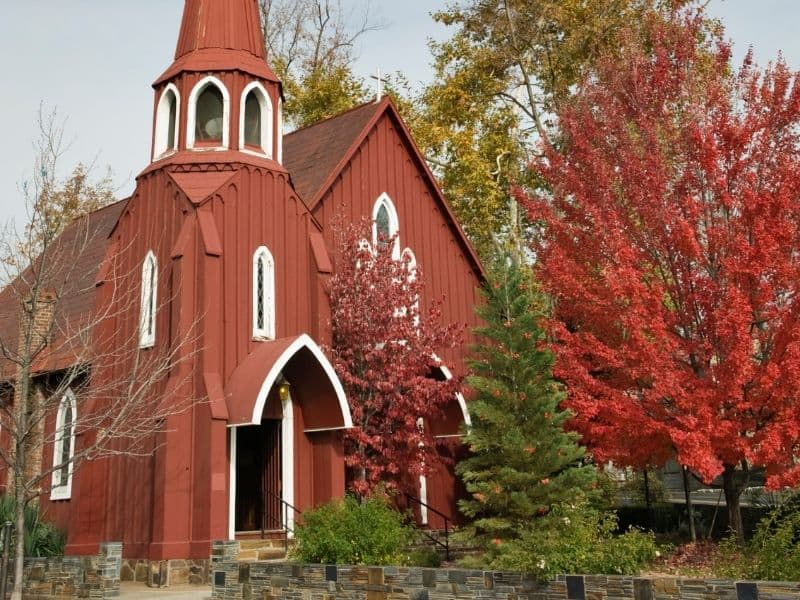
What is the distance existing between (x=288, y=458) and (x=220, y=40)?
876 centimetres

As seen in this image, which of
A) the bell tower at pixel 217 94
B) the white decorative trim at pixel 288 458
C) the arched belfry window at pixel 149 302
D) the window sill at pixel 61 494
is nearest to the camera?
the white decorative trim at pixel 288 458

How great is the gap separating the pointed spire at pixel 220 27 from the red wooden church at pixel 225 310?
0.10 ft

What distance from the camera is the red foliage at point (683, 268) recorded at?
12227mm

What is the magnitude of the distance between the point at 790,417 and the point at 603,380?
3.52 metres

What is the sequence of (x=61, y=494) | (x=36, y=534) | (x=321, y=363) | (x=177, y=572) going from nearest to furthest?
(x=177, y=572), (x=36, y=534), (x=321, y=363), (x=61, y=494)

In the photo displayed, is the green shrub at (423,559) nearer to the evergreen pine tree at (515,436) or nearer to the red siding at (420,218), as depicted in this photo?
the evergreen pine tree at (515,436)

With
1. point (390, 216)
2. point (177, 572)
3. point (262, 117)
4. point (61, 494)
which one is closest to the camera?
point (177, 572)

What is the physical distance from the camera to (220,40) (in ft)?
58.1

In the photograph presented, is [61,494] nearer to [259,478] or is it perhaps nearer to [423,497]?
[259,478]

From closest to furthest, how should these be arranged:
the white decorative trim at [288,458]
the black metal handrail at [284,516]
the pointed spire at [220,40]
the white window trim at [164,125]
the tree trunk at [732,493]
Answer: the tree trunk at [732,493] < the black metal handrail at [284,516] < the white decorative trim at [288,458] < the white window trim at [164,125] < the pointed spire at [220,40]

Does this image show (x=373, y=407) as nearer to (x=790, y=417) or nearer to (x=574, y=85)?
(x=790, y=417)

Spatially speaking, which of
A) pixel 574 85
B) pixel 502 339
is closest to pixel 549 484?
pixel 502 339

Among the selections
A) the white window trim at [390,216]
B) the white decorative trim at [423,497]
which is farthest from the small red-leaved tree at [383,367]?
the white window trim at [390,216]

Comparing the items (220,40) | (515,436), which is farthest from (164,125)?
(515,436)
